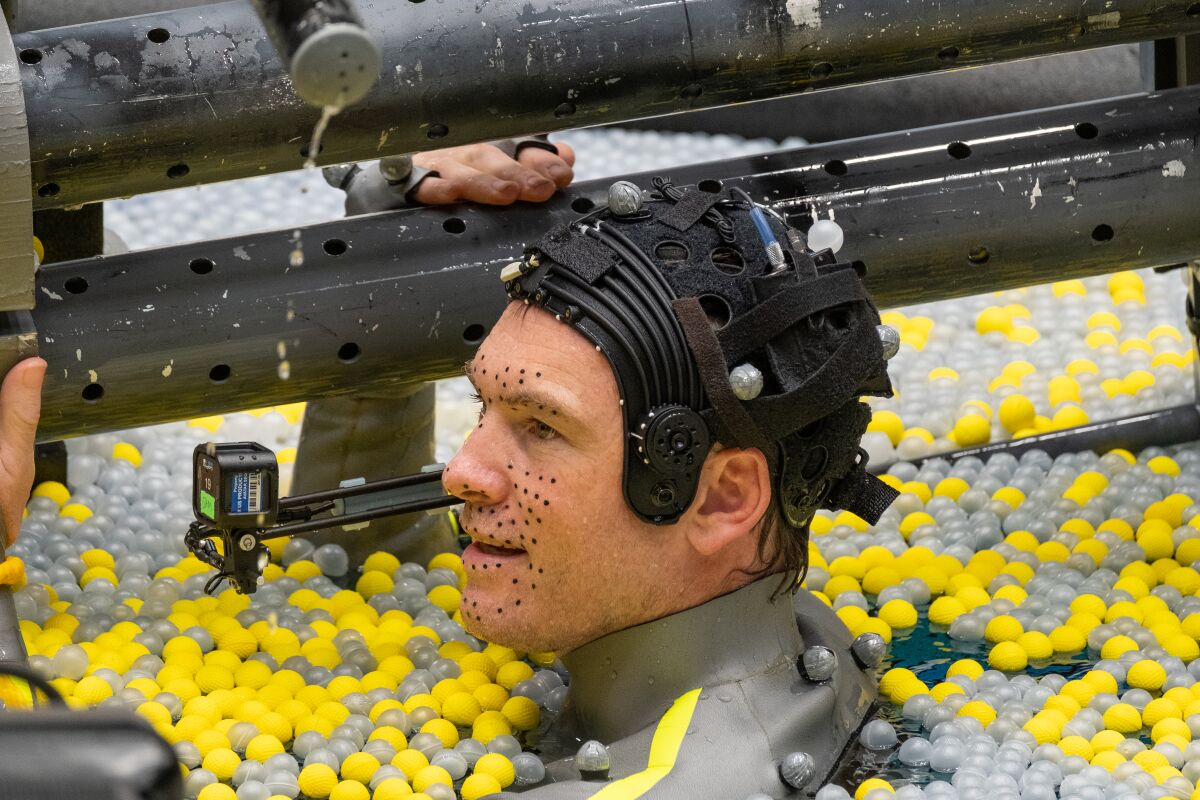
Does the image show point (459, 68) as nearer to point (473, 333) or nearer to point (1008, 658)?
point (473, 333)

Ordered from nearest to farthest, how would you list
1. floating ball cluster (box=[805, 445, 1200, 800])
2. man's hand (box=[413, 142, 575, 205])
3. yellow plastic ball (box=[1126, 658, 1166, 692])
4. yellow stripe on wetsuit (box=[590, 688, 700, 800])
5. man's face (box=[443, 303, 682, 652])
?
yellow stripe on wetsuit (box=[590, 688, 700, 800]) → man's face (box=[443, 303, 682, 652]) → floating ball cluster (box=[805, 445, 1200, 800]) → yellow plastic ball (box=[1126, 658, 1166, 692]) → man's hand (box=[413, 142, 575, 205])

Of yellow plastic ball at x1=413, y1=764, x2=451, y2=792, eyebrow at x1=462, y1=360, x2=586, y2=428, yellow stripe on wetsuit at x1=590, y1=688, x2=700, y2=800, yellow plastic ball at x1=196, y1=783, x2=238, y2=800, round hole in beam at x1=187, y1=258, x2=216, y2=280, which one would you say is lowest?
yellow plastic ball at x1=413, y1=764, x2=451, y2=792

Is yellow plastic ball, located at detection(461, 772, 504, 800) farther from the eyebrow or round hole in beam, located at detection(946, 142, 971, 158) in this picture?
round hole in beam, located at detection(946, 142, 971, 158)

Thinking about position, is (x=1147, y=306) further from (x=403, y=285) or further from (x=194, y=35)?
(x=194, y=35)

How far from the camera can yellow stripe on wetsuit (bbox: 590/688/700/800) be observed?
1865 mm

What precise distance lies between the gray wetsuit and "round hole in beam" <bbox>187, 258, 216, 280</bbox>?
2.73ft

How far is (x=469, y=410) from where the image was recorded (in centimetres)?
367

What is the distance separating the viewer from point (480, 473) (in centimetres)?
199

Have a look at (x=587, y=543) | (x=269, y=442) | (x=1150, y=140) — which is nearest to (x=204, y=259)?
(x=587, y=543)

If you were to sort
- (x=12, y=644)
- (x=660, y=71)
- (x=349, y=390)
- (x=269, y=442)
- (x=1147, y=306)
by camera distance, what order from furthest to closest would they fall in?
(x=1147, y=306) → (x=269, y=442) → (x=349, y=390) → (x=660, y=71) → (x=12, y=644)

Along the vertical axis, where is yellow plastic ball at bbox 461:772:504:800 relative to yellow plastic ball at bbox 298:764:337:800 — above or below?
below

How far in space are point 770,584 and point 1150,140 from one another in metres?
1.07

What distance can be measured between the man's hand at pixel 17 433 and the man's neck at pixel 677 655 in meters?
0.80

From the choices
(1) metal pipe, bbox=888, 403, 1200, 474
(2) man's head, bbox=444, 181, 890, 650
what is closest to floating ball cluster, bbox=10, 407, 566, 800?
(2) man's head, bbox=444, 181, 890, 650
